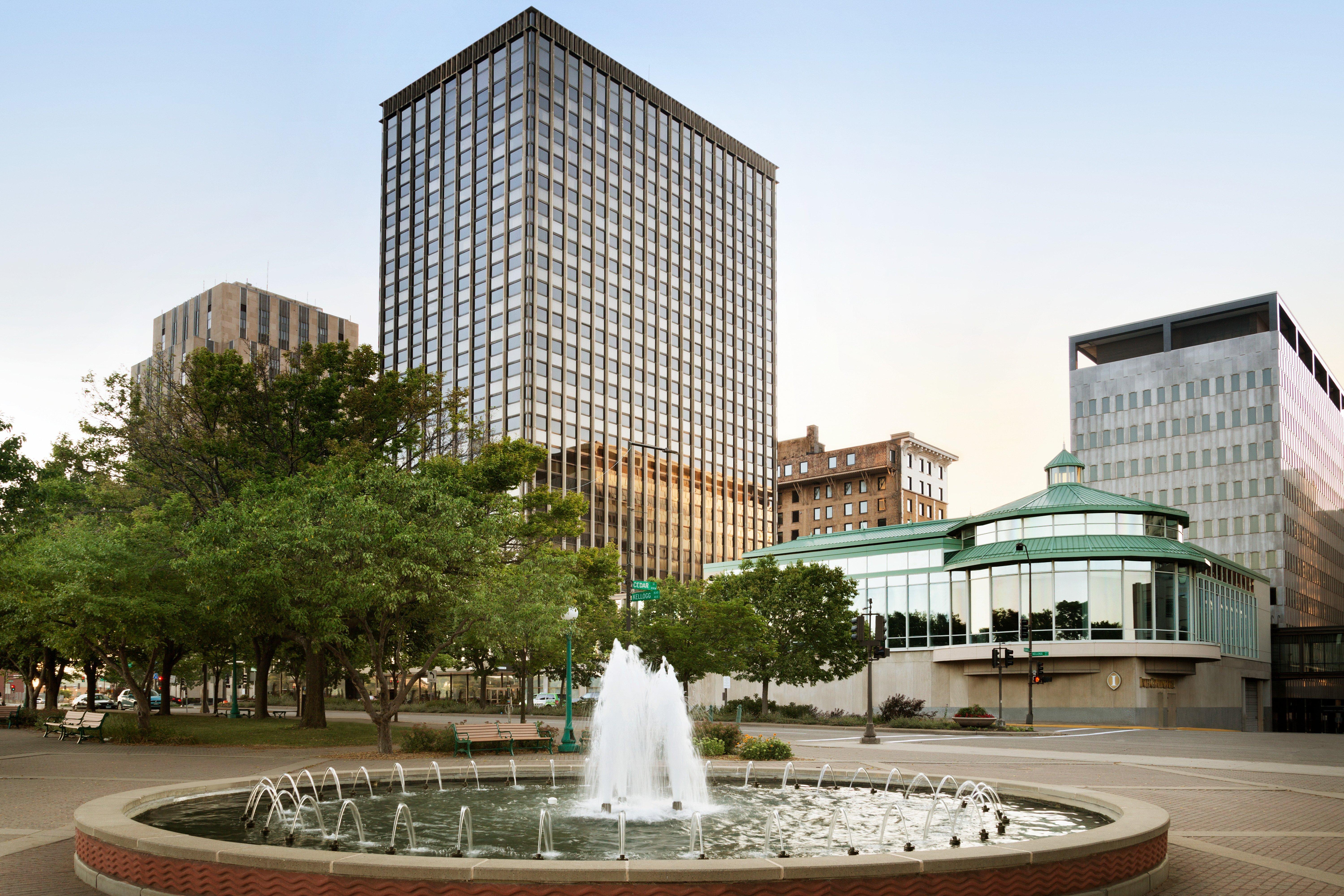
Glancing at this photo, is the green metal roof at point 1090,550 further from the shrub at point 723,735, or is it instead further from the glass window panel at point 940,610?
the shrub at point 723,735

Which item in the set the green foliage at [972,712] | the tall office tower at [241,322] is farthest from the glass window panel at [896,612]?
the tall office tower at [241,322]

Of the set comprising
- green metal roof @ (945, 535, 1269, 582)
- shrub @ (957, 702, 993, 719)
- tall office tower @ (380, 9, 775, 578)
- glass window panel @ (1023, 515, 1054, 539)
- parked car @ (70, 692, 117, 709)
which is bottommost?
parked car @ (70, 692, 117, 709)

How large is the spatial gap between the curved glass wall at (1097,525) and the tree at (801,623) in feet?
38.8

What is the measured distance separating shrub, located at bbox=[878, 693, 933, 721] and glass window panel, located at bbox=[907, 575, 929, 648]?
931cm

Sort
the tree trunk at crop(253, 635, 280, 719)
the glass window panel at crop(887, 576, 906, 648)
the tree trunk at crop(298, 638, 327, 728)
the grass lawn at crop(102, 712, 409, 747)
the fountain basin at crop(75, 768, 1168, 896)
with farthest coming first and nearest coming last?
1. the glass window panel at crop(887, 576, 906, 648)
2. the tree trunk at crop(253, 635, 280, 719)
3. the tree trunk at crop(298, 638, 327, 728)
4. the grass lawn at crop(102, 712, 409, 747)
5. the fountain basin at crop(75, 768, 1168, 896)

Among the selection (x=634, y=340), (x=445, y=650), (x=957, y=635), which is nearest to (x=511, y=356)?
(x=634, y=340)

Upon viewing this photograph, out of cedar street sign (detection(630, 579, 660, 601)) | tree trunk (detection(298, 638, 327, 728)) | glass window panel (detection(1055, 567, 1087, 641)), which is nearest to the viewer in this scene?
tree trunk (detection(298, 638, 327, 728))

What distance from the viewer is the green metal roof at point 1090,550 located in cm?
5872

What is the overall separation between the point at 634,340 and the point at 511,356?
1712 cm

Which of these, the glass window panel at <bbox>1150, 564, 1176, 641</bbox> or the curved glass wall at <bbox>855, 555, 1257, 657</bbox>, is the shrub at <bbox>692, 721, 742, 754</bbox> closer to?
the curved glass wall at <bbox>855, 555, 1257, 657</bbox>

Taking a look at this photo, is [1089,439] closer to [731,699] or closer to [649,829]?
[731,699]

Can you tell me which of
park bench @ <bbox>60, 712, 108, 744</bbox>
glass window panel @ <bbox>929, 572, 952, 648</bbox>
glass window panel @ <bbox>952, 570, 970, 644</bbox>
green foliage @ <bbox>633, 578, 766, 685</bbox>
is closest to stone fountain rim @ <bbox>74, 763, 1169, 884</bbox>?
park bench @ <bbox>60, 712, 108, 744</bbox>

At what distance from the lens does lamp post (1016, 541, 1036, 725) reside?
50.1 metres

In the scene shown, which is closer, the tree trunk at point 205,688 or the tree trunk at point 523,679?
the tree trunk at point 523,679
